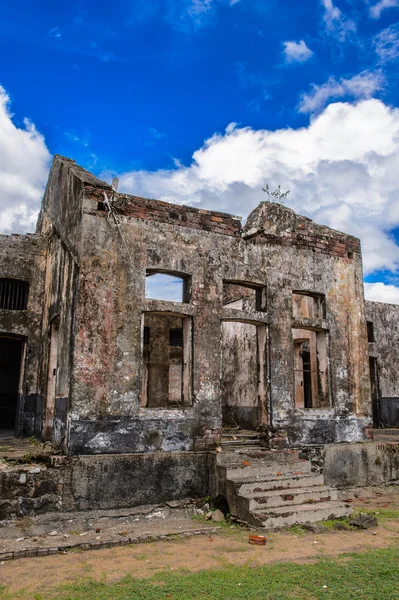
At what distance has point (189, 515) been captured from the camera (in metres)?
8.82

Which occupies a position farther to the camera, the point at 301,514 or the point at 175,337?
the point at 175,337

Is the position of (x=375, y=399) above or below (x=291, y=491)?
above

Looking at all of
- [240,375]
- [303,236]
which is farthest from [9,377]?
[303,236]

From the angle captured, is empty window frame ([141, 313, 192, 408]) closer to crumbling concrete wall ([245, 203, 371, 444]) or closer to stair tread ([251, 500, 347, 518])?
crumbling concrete wall ([245, 203, 371, 444])

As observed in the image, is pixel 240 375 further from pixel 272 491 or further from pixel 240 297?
pixel 272 491

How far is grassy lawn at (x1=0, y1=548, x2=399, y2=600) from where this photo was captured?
527cm

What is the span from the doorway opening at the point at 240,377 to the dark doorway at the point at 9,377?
7812 mm

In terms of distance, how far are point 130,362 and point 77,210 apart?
3.24 meters

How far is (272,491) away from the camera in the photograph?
334 inches

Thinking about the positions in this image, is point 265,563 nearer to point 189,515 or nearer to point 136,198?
point 189,515

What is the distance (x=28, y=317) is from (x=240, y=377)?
6863mm

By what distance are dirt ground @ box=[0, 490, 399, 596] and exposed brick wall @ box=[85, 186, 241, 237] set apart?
5.95 m

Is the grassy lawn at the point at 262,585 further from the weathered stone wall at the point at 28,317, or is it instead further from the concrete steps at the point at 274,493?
the weathered stone wall at the point at 28,317

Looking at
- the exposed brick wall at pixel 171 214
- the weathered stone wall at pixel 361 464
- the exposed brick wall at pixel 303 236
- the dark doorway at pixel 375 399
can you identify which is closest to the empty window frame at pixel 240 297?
the exposed brick wall at pixel 303 236
